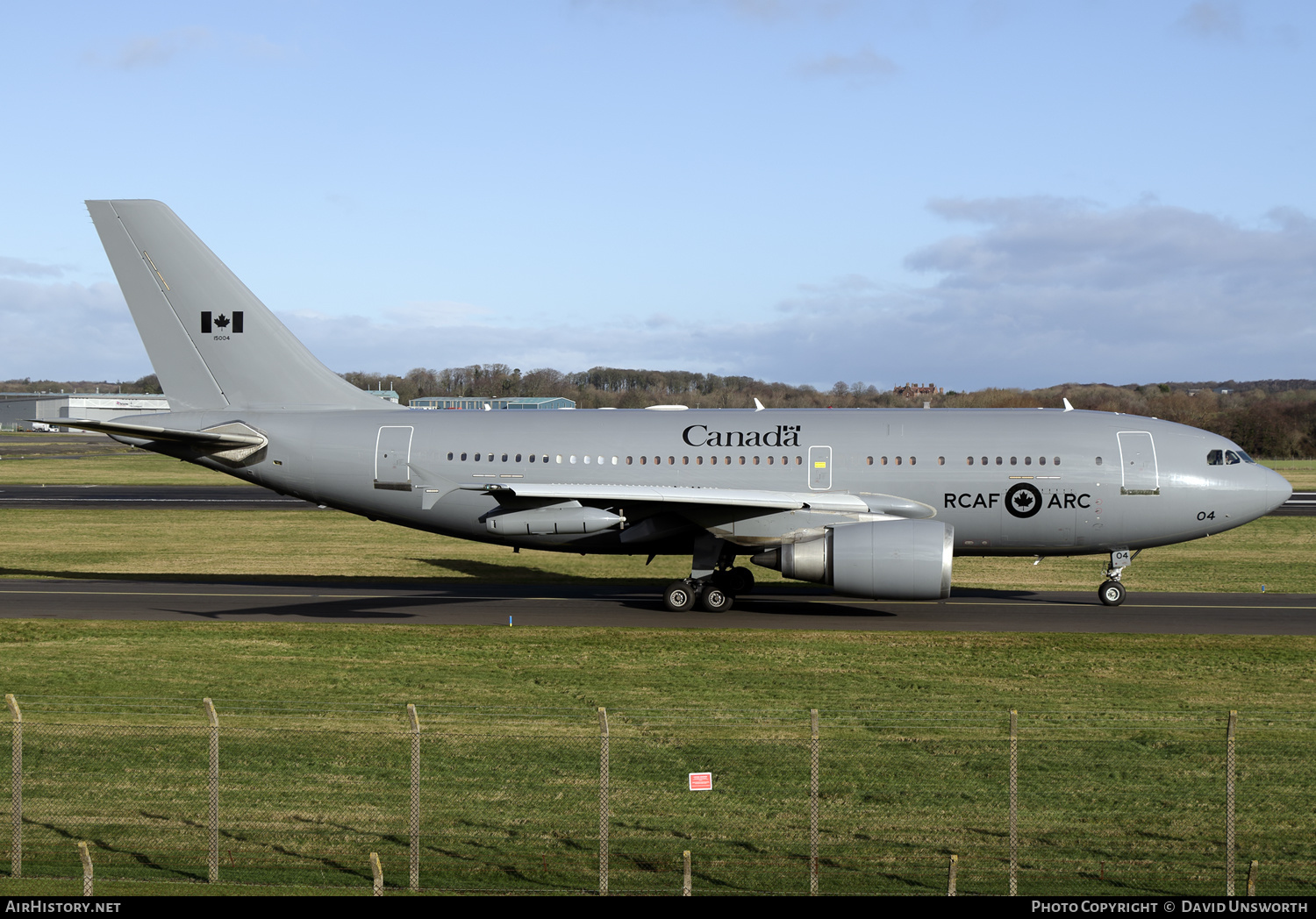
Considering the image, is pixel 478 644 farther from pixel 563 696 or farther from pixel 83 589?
pixel 83 589

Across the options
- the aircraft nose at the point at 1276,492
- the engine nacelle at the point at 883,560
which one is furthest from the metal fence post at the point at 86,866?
the aircraft nose at the point at 1276,492

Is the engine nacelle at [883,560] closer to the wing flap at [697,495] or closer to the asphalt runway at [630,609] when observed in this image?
the asphalt runway at [630,609]

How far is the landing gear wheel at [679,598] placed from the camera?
28.4 m

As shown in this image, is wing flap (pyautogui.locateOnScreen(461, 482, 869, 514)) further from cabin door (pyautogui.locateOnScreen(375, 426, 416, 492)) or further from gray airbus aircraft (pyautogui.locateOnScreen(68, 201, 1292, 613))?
cabin door (pyautogui.locateOnScreen(375, 426, 416, 492))

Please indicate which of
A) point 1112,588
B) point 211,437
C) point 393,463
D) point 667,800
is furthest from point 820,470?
point 667,800

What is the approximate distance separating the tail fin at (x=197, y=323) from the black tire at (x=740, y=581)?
10702 millimetres

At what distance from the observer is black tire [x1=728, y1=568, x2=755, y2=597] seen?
29250 mm

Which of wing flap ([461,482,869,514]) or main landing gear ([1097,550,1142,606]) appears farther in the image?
main landing gear ([1097,550,1142,606])

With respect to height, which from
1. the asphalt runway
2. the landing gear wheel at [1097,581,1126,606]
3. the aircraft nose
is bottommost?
the asphalt runway

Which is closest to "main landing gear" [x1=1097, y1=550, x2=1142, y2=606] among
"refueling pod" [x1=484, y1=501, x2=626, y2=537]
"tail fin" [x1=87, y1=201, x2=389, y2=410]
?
"refueling pod" [x1=484, y1=501, x2=626, y2=537]

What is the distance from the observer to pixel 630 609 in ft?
94.5

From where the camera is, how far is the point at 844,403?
210ft

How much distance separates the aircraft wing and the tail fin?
290 inches

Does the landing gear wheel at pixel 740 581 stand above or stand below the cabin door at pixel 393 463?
below
